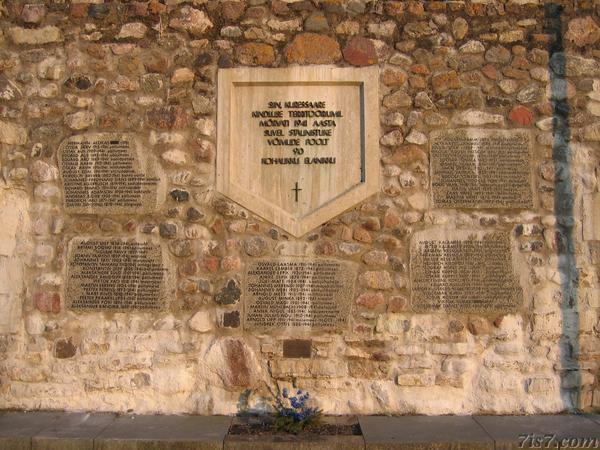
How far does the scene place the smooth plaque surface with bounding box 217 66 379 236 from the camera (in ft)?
14.9

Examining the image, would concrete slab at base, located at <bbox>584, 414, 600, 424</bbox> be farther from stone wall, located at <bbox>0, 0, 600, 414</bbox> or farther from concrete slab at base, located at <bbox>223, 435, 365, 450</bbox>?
concrete slab at base, located at <bbox>223, 435, 365, 450</bbox>

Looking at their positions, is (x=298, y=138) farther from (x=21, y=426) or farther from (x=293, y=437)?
(x=21, y=426)

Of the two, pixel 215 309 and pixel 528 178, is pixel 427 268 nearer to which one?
pixel 528 178

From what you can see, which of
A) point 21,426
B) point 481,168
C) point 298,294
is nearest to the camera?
point 21,426

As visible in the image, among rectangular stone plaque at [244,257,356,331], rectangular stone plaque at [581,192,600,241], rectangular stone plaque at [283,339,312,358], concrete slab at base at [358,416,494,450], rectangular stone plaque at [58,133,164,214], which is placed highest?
rectangular stone plaque at [58,133,164,214]

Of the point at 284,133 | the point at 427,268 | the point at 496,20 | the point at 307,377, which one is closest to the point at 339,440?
the point at 307,377

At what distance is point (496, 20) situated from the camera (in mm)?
4645

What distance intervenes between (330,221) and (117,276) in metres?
1.84

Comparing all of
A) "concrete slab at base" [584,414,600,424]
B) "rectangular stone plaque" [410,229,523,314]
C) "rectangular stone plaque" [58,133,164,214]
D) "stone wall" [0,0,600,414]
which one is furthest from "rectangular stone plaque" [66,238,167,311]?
"concrete slab at base" [584,414,600,424]

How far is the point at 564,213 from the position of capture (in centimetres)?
456

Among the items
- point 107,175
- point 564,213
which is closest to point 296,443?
point 107,175

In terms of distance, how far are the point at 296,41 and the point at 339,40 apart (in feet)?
1.22

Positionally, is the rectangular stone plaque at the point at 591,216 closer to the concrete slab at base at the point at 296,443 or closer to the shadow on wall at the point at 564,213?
the shadow on wall at the point at 564,213

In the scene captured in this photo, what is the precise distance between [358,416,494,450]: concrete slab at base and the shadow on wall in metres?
0.95
